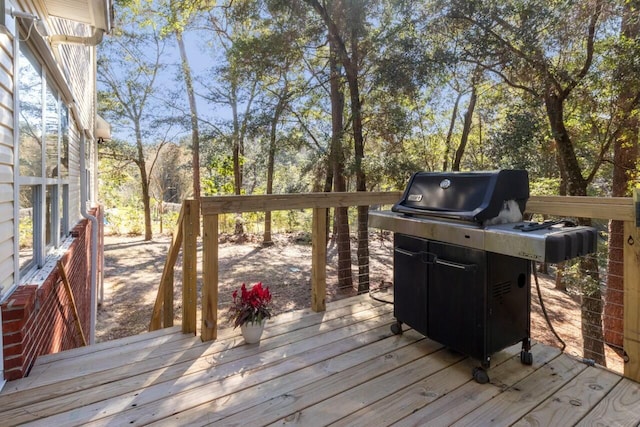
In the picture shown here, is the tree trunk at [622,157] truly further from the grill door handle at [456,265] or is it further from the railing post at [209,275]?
the railing post at [209,275]

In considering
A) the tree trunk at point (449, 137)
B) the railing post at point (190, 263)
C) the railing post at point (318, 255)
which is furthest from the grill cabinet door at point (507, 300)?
the tree trunk at point (449, 137)

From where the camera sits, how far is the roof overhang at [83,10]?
297cm

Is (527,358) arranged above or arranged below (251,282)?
above

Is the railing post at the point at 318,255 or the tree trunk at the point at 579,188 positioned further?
the tree trunk at the point at 579,188

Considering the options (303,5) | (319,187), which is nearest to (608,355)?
(319,187)

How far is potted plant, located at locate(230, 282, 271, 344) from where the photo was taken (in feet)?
8.00

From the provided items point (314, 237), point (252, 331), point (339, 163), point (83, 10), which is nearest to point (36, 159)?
point (83, 10)

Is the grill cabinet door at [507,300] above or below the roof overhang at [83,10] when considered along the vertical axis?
below

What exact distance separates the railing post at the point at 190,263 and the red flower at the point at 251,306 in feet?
1.09

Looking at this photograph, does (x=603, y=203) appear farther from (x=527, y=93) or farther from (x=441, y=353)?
(x=527, y=93)

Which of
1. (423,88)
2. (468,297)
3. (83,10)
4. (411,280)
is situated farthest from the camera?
(423,88)

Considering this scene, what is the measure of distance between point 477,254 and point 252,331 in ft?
5.07

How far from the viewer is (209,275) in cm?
247

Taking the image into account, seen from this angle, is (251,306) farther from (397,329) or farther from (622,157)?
(622,157)
